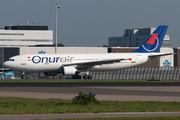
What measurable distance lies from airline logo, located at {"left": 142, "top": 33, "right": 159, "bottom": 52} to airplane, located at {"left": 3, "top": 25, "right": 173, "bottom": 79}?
1002mm

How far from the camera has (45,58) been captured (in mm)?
56812

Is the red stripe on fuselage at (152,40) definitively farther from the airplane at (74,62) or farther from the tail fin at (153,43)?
the airplane at (74,62)

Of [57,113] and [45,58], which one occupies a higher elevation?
[45,58]

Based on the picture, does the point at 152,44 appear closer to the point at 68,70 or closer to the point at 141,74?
the point at 141,74

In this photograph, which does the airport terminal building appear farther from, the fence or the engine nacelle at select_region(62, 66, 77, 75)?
the engine nacelle at select_region(62, 66, 77, 75)

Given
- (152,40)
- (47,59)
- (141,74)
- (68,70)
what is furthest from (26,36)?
(68,70)

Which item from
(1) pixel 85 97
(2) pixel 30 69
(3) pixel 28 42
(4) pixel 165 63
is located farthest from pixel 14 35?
(1) pixel 85 97

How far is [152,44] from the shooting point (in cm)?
6288

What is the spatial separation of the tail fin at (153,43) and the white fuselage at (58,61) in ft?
7.38

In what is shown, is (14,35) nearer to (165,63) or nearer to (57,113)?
(165,63)

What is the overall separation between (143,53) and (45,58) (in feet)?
61.4

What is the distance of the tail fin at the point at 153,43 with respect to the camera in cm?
6252

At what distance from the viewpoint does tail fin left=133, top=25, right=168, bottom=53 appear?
62.5 meters

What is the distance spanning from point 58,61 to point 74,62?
3.03m
